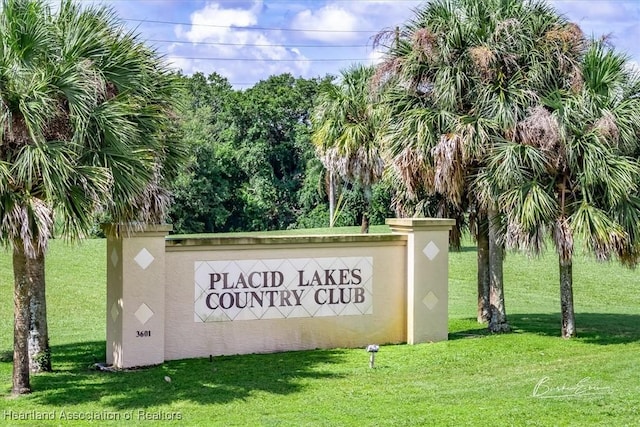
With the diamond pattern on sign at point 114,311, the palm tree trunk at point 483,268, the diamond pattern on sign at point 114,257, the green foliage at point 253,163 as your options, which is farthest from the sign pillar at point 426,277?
the green foliage at point 253,163

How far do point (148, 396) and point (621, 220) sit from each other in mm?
8528

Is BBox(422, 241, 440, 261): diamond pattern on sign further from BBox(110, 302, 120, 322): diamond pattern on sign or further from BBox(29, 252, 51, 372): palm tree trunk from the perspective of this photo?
BBox(29, 252, 51, 372): palm tree trunk

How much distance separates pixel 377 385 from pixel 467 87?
6376 mm

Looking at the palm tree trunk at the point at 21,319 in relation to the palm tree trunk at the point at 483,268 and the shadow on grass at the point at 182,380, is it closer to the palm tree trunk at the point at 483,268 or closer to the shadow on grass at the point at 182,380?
the shadow on grass at the point at 182,380

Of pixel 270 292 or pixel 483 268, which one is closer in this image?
pixel 270 292

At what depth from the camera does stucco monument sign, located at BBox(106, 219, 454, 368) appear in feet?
40.2

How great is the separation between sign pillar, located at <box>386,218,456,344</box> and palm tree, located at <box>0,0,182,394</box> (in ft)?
16.0

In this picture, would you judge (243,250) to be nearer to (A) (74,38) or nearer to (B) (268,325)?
(B) (268,325)

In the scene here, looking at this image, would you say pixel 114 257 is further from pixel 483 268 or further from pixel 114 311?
pixel 483 268

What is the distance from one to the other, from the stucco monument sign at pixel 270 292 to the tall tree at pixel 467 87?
122cm

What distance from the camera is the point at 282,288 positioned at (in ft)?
44.1

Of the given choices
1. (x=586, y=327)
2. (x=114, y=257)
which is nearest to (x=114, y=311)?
(x=114, y=257)

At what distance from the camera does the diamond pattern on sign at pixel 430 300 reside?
14102 millimetres
